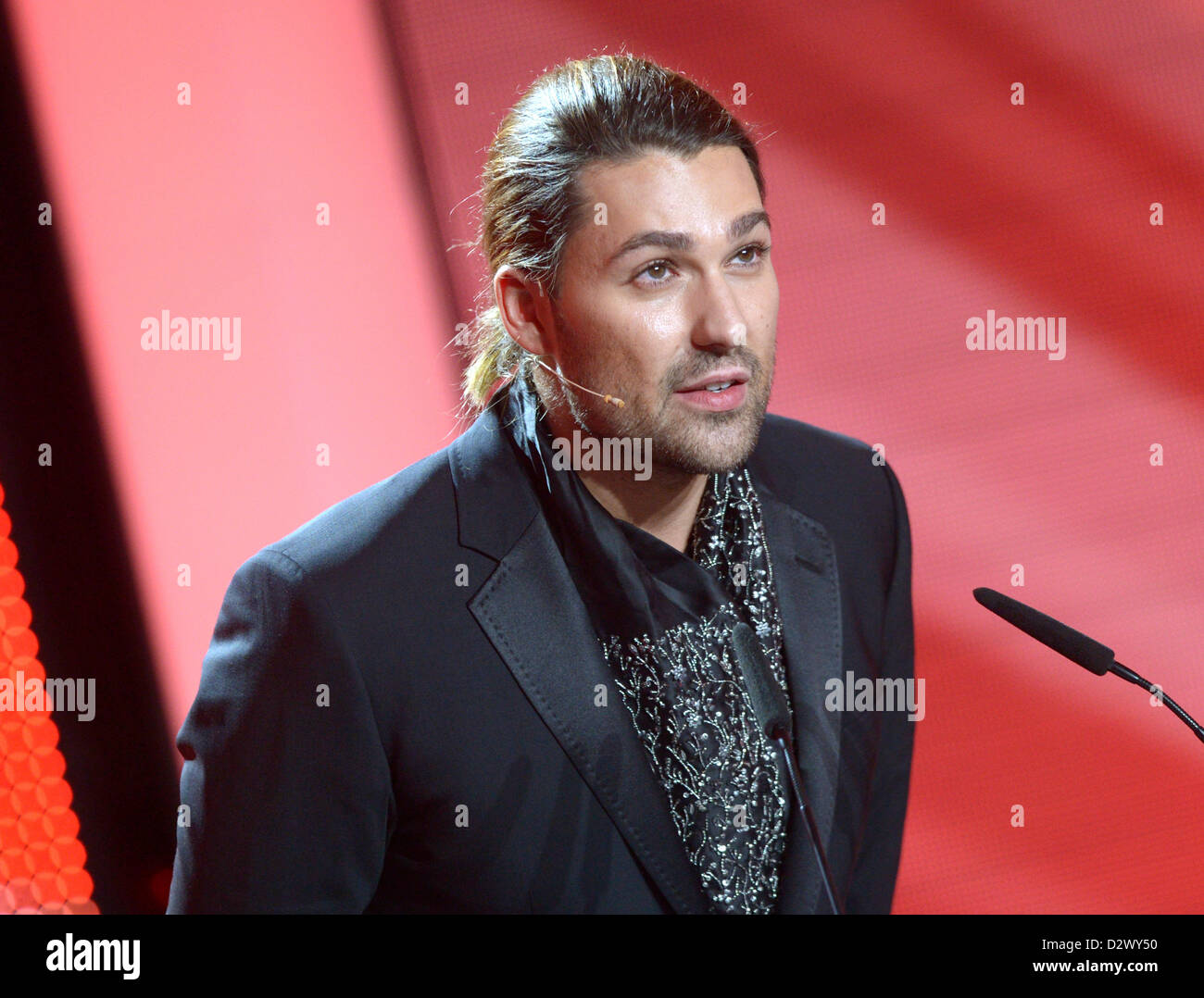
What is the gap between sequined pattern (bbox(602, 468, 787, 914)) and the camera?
64.3 inches

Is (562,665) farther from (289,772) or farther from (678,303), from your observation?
(678,303)

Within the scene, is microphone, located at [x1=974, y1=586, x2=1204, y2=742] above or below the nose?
below

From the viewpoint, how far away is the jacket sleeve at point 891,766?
1912mm

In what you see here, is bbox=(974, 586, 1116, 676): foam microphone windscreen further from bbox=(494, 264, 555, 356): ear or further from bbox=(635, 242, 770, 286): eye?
bbox=(494, 264, 555, 356): ear

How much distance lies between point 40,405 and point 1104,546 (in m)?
1.97

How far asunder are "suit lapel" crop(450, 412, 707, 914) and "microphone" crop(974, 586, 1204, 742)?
1.67ft

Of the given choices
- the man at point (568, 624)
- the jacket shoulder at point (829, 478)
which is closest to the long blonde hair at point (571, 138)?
the man at point (568, 624)

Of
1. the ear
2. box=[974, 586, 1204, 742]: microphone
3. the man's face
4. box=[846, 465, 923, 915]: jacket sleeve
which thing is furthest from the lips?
box=[846, 465, 923, 915]: jacket sleeve

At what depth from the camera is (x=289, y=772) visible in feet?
4.86

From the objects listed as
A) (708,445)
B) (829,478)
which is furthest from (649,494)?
(829,478)
